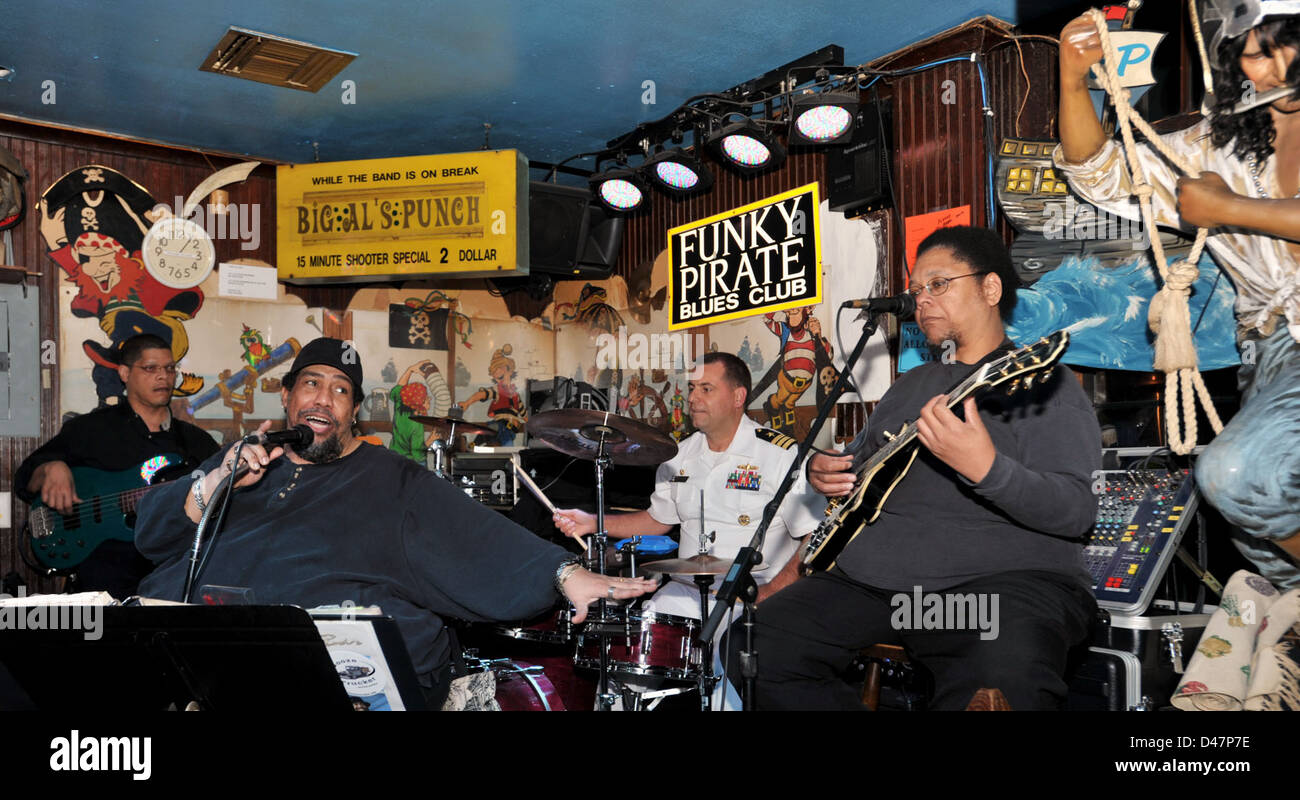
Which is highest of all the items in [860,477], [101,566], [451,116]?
[451,116]

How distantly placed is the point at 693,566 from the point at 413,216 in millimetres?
3484

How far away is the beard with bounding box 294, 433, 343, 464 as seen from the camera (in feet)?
9.39

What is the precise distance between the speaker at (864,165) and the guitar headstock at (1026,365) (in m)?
2.82

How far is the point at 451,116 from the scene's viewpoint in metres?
5.81

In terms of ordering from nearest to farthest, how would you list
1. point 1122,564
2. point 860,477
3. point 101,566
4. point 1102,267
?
point 860,477 < point 1122,564 < point 1102,267 < point 101,566

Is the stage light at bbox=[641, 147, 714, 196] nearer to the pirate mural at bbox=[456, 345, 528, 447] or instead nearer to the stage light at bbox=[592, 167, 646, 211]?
the stage light at bbox=[592, 167, 646, 211]

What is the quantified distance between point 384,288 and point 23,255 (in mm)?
2228

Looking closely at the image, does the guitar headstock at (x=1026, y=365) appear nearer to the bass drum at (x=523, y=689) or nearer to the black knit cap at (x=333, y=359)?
the bass drum at (x=523, y=689)

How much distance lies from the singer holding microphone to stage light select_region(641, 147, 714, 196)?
3130 mm

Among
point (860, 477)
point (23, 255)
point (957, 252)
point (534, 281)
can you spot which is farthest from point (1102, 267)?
point (23, 255)

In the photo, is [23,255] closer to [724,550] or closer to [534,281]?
[534,281]

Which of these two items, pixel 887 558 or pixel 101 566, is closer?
pixel 887 558

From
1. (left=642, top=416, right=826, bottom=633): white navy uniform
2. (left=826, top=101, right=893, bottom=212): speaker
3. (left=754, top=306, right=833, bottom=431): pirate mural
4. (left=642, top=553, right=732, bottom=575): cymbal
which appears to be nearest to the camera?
(left=642, top=553, right=732, bottom=575): cymbal

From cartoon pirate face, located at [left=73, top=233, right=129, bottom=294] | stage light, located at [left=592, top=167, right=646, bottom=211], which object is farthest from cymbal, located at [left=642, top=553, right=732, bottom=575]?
cartoon pirate face, located at [left=73, top=233, right=129, bottom=294]
